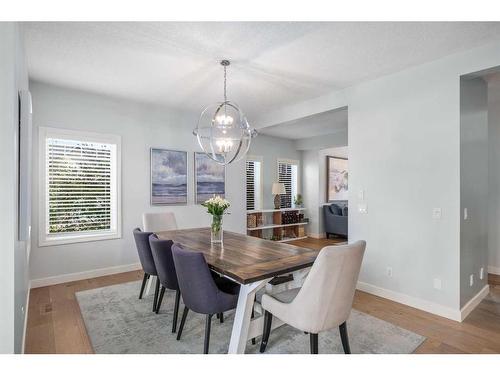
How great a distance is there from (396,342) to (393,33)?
261cm

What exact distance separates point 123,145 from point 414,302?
4.38 m

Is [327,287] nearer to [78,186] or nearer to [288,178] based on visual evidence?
[78,186]

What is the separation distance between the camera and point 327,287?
1.70 metres

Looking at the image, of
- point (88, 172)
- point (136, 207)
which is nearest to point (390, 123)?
point (136, 207)

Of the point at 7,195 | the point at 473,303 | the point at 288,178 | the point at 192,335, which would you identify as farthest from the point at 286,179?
the point at 7,195

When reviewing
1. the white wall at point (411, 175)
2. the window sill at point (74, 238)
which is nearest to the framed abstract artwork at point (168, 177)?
the window sill at point (74, 238)

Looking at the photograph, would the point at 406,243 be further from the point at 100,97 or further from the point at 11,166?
the point at 100,97

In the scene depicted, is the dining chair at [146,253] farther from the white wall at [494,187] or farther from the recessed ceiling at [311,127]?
the white wall at [494,187]

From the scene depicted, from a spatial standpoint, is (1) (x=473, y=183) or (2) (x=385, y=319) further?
(1) (x=473, y=183)

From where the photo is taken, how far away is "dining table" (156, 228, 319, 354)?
187 cm

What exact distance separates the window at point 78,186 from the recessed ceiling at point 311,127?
2874mm

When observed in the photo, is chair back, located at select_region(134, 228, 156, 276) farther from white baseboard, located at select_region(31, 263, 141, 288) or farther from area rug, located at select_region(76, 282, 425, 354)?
white baseboard, located at select_region(31, 263, 141, 288)
